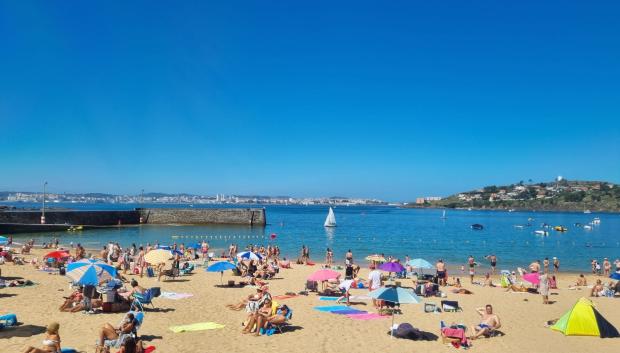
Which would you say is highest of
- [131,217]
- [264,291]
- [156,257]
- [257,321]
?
[131,217]

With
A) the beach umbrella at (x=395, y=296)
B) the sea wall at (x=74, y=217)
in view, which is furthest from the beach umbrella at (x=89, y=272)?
the sea wall at (x=74, y=217)

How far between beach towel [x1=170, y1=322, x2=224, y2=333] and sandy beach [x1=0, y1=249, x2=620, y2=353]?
22 centimetres

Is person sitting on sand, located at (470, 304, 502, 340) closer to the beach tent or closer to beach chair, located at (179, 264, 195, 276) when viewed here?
the beach tent

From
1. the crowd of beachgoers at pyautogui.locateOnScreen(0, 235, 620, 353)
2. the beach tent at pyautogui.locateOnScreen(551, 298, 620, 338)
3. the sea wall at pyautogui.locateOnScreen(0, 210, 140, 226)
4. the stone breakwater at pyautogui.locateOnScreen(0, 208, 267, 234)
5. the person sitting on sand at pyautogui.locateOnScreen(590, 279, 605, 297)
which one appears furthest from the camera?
the stone breakwater at pyautogui.locateOnScreen(0, 208, 267, 234)

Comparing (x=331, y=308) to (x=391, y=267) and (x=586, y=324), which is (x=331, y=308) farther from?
(x=586, y=324)

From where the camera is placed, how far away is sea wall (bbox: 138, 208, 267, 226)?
234 feet

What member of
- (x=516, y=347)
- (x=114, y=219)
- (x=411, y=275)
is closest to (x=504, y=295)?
(x=411, y=275)

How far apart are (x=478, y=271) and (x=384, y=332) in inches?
748

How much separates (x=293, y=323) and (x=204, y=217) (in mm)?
61598

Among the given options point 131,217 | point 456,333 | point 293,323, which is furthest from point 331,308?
point 131,217

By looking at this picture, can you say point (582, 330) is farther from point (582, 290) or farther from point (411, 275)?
point (411, 275)

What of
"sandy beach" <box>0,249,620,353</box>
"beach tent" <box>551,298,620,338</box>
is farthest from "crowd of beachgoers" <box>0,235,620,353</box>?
"beach tent" <box>551,298,620,338</box>

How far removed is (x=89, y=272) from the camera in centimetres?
1298

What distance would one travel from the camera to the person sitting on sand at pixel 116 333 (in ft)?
30.1
